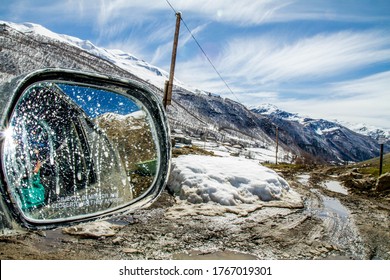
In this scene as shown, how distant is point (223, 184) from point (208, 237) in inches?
127

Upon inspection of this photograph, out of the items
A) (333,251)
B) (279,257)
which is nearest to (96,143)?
(279,257)

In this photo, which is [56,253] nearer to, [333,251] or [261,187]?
[333,251]

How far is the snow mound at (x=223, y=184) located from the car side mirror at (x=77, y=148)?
4909 millimetres

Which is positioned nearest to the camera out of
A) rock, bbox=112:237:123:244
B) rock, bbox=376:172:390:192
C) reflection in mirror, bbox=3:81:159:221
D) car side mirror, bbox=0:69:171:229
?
car side mirror, bbox=0:69:171:229

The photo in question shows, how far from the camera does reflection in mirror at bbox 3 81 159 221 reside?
58.2 inches

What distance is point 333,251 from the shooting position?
4.64 metres

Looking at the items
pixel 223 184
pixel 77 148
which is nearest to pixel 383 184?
pixel 223 184

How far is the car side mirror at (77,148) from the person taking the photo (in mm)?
1354

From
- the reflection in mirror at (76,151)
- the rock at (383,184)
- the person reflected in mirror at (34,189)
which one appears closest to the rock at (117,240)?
the reflection in mirror at (76,151)

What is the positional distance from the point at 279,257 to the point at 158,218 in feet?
8.09

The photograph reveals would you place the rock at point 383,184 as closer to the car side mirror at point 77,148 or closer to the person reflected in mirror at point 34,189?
the car side mirror at point 77,148

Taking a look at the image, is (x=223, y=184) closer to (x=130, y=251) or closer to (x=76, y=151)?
(x=130, y=251)

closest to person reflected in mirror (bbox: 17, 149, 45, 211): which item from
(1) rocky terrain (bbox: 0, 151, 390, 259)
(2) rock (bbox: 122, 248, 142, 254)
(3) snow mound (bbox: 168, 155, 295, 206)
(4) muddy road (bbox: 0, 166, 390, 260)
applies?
(4) muddy road (bbox: 0, 166, 390, 260)

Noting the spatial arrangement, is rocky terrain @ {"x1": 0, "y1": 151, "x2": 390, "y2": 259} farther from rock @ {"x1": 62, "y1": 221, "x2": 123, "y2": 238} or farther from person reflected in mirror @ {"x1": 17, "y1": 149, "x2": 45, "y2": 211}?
person reflected in mirror @ {"x1": 17, "y1": 149, "x2": 45, "y2": 211}
